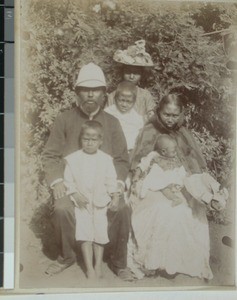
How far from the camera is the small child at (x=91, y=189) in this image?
1.52 meters

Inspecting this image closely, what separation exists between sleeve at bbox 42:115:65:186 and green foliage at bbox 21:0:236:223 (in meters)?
0.02

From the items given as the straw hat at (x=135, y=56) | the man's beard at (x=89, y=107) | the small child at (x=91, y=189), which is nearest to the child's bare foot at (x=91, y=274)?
the small child at (x=91, y=189)

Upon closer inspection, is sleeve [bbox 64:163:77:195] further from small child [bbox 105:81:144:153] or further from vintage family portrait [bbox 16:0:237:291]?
small child [bbox 105:81:144:153]

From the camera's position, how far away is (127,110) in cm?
155

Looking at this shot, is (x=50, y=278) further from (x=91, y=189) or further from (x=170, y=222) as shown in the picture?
(x=170, y=222)

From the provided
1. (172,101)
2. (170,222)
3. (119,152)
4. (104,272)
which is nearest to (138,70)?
(172,101)

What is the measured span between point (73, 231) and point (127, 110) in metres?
0.43

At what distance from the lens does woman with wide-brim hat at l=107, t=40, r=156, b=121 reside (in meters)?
1.55

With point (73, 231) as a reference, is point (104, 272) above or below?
below

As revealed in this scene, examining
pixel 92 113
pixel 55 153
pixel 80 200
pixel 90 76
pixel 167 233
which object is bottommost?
pixel 167 233

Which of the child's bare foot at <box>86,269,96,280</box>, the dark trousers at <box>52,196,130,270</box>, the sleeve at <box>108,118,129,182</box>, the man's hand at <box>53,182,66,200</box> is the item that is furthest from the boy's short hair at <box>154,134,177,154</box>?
the child's bare foot at <box>86,269,96,280</box>

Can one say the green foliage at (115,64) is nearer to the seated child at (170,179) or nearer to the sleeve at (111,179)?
the seated child at (170,179)

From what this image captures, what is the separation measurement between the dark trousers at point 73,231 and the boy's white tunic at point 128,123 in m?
0.21

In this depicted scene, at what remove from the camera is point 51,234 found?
4.94 feet
